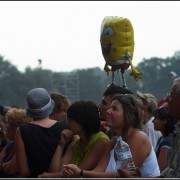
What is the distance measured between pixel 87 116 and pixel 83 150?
0.97 feet

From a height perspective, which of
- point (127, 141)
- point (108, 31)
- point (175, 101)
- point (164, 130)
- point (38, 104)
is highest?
point (108, 31)

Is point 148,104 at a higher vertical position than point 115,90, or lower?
lower

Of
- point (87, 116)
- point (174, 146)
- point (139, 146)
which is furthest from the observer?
point (87, 116)

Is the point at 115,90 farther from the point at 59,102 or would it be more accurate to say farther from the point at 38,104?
the point at 59,102

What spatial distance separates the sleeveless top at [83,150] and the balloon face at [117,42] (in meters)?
1.76

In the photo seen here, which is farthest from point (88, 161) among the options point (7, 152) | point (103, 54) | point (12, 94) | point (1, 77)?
point (1, 77)

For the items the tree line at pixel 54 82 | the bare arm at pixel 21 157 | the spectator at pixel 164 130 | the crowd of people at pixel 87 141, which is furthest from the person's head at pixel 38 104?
the tree line at pixel 54 82

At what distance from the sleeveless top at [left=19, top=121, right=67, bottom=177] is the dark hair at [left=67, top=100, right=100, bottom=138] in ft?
1.27

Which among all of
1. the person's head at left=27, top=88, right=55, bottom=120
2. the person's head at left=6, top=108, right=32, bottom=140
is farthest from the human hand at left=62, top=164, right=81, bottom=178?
the person's head at left=6, top=108, right=32, bottom=140

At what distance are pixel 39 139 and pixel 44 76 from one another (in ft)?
279

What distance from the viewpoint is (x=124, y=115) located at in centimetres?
562

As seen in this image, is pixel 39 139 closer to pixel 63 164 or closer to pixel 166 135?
pixel 63 164

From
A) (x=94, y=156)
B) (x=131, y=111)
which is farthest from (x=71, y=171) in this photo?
(x=131, y=111)

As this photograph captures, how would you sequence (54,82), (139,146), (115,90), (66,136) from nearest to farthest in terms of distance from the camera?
(139,146), (66,136), (115,90), (54,82)
